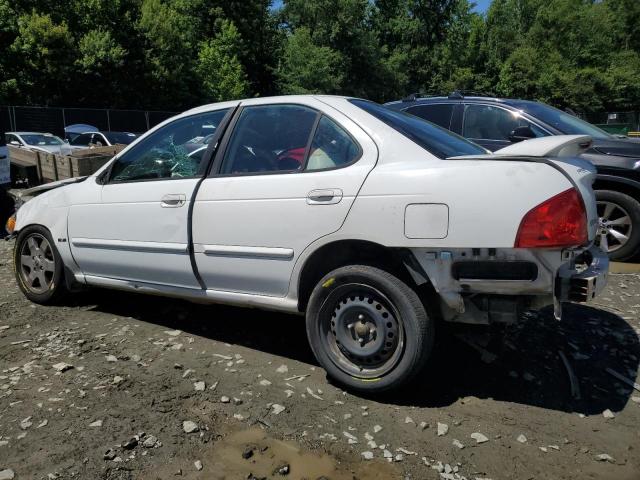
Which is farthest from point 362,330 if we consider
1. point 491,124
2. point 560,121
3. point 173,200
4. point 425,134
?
point 560,121

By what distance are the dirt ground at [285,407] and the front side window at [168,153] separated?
1.25 meters

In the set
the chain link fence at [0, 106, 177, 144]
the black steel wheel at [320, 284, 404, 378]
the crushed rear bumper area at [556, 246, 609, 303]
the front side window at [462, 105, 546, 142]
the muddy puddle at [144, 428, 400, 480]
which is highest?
the chain link fence at [0, 106, 177, 144]

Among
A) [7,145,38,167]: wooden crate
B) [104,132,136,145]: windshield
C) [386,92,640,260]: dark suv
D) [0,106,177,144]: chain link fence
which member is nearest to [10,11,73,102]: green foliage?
[0,106,177,144]: chain link fence

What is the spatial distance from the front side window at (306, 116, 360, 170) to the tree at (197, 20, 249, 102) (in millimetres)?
34258

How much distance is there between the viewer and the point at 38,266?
4.89 metres

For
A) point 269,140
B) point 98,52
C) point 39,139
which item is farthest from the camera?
point 98,52

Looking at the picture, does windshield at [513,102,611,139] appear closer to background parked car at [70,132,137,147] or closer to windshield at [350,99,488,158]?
windshield at [350,99,488,158]

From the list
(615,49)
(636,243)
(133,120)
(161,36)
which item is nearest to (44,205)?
(636,243)

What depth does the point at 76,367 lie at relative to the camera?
3.72 meters

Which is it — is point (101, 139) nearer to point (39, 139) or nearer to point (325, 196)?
point (39, 139)

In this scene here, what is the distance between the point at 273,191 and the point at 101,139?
17.7m

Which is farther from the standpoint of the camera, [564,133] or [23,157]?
[23,157]

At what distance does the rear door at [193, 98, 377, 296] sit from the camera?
10.7 ft

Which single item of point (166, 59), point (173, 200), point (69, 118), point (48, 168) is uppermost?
point (166, 59)
